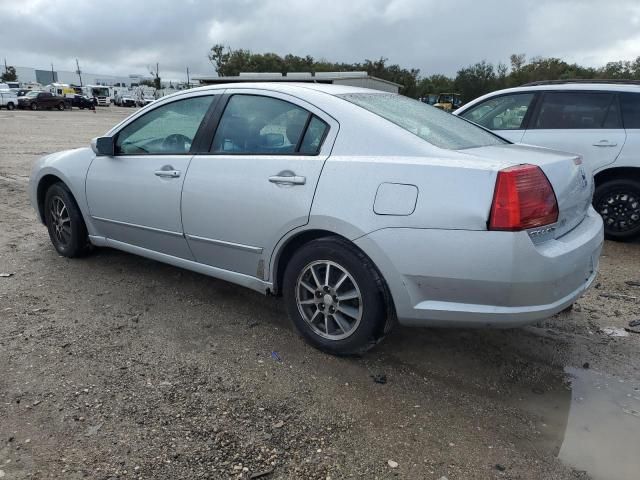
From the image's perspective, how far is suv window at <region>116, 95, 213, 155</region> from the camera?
375cm

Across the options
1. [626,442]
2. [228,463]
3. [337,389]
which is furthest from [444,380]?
[228,463]

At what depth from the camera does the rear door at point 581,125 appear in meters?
5.70

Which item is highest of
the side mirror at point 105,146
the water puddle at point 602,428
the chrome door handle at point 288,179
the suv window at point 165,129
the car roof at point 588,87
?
the car roof at point 588,87

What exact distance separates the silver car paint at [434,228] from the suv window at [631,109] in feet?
10.2

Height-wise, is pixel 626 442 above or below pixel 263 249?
below

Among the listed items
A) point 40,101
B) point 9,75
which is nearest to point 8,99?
point 40,101

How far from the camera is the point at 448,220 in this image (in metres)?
2.55

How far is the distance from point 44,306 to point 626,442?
375cm

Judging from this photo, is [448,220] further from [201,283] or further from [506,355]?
[201,283]

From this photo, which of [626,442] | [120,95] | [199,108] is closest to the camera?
[626,442]

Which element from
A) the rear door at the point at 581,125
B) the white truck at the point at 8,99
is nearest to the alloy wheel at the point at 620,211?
the rear door at the point at 581,125

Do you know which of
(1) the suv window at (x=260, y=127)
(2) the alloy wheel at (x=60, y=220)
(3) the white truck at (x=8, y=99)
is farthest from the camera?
(3) the white truck at (x=8, y=99)

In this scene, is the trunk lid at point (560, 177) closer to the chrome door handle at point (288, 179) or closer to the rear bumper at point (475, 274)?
the rear bumper at point (475, 274)

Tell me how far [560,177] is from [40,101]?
163 ft
